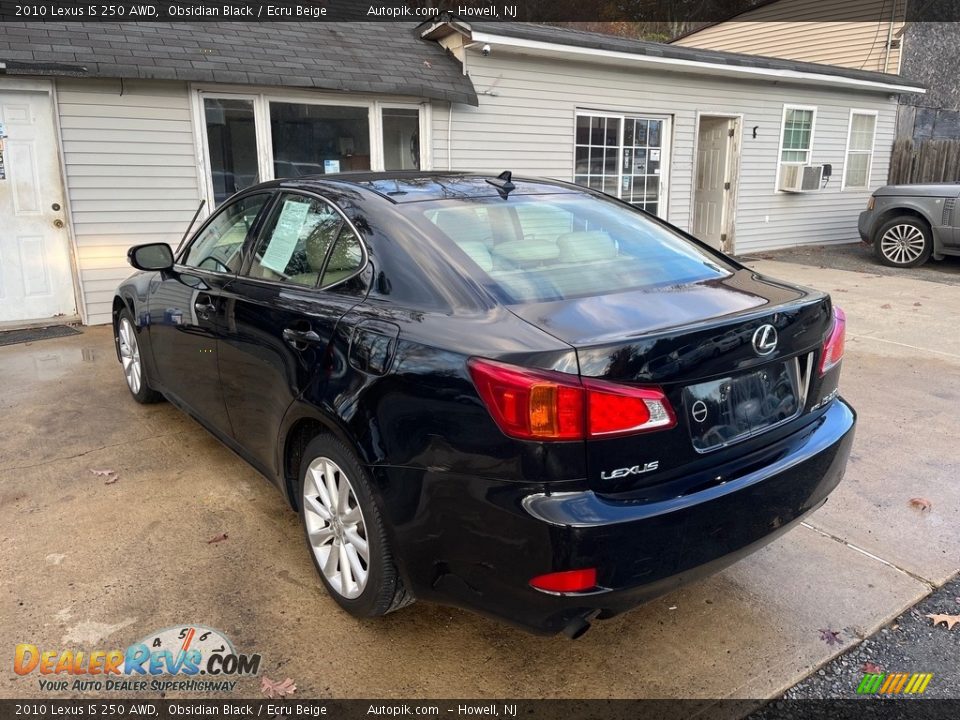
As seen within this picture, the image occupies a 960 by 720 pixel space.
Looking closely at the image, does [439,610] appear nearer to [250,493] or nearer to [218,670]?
[218,670]

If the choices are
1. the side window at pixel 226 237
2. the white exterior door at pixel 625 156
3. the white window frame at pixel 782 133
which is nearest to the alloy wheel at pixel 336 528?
the side window at pixel 226 237

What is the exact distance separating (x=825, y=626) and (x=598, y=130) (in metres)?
8.85

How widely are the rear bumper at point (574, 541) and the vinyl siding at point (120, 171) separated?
626cm

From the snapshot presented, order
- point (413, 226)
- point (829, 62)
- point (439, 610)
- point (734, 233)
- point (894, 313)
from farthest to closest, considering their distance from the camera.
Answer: point (829, 62) → point (734, 233) → point (894, 313) → point (439, 610) → point (413, 226)

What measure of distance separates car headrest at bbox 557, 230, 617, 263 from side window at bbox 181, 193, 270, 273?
1.44 m

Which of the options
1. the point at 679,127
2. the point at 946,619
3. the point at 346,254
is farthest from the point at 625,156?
the point at 946,619

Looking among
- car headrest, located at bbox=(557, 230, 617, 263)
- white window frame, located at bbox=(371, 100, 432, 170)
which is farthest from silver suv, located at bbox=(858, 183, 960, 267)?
car headrest, located at bbox=(557, 230, 617, 263)

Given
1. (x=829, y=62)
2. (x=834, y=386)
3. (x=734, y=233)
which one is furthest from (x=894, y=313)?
(x=829, y=62)

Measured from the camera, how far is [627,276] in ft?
8.32

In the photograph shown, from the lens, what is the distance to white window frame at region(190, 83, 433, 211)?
287 inches

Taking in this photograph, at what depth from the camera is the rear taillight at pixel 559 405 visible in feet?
6.08

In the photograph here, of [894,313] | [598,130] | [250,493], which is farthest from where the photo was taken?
[598,130]

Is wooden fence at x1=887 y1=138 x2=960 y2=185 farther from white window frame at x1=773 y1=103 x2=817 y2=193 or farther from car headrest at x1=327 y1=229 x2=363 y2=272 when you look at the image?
car headrest at x1=327 y1=229 x2=363 y2=272

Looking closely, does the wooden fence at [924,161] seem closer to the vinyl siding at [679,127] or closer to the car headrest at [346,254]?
the vinyl siding at [679,127]
